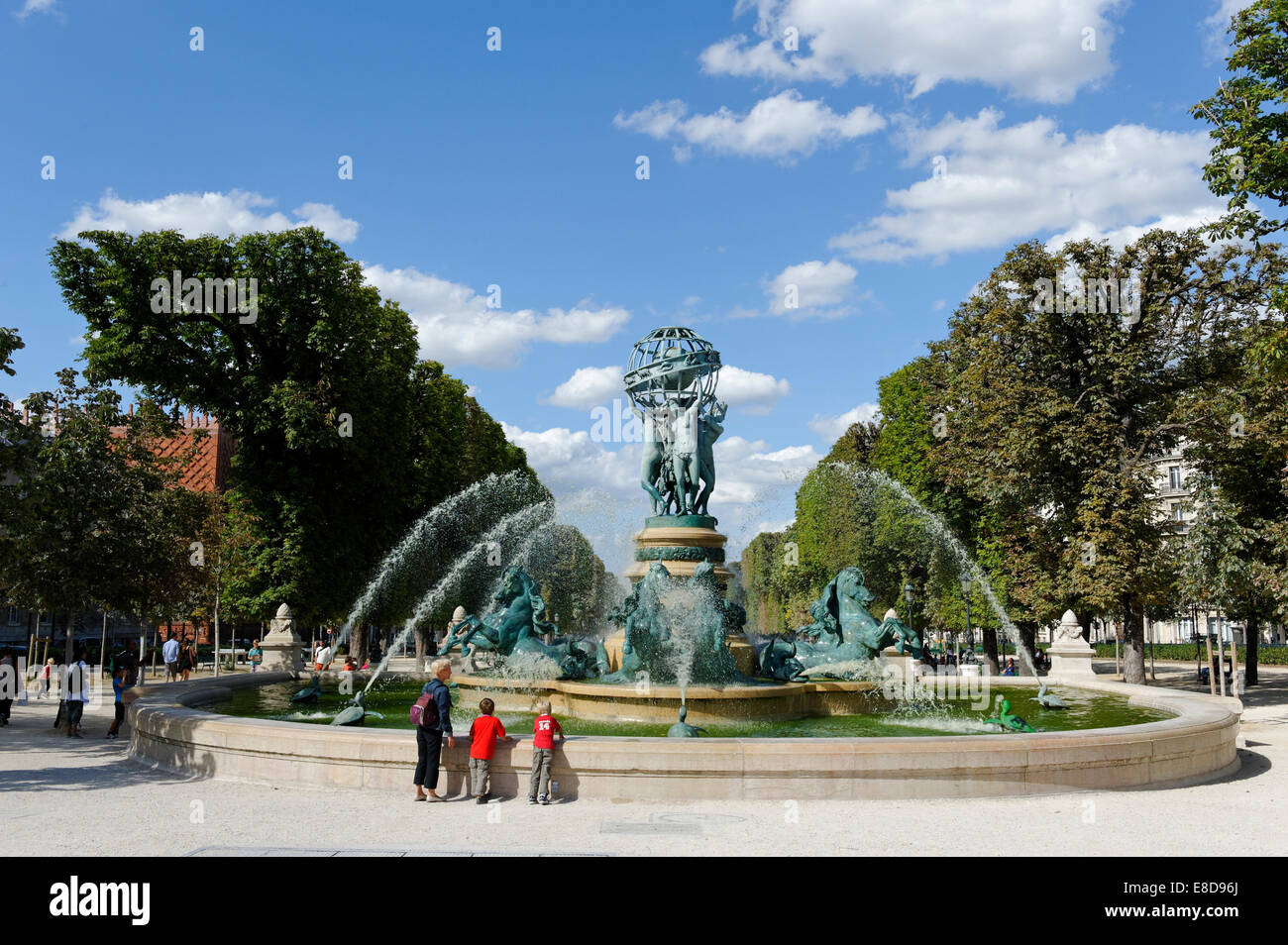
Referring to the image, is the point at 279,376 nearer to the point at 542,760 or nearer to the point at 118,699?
the point at 118,699

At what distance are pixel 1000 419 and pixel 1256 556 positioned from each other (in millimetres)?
7700

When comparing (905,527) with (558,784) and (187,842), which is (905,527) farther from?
(187,842)

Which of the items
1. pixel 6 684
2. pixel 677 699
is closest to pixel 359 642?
pixel 6 684

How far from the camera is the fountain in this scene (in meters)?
10.5

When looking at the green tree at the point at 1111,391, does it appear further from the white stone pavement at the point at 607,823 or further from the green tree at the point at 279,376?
the green tree at the point at 279,376

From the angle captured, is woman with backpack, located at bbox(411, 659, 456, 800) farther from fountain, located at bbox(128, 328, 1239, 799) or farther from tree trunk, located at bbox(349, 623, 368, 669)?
tree trunk, located at bbox(349, 623, 368, 669)

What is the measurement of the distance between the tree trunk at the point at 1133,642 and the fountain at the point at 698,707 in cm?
216

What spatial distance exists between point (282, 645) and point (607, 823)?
2223 centimetres

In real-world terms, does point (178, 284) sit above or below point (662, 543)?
above

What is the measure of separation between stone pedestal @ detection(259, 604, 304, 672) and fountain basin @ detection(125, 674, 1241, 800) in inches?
674

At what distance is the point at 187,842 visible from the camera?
337 inches

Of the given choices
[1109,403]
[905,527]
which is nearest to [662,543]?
[1109,403]

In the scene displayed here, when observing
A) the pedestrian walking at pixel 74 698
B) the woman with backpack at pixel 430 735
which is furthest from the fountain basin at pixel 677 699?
the pedestrian walking at pixel 74 698

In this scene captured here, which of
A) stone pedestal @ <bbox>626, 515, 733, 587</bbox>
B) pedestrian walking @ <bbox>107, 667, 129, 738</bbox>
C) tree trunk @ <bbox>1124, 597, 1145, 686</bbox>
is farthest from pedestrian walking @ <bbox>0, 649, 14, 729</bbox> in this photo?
tree trunk @ <bbox>1124, 597, 1145, 686</bbox>
